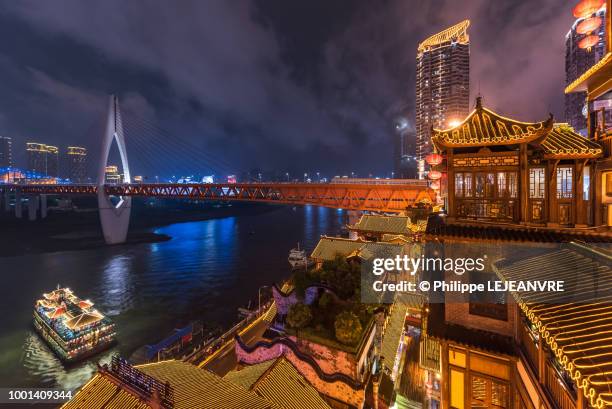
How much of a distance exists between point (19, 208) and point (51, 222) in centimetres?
786

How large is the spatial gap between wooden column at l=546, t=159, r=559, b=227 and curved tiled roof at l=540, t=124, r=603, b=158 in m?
0.29

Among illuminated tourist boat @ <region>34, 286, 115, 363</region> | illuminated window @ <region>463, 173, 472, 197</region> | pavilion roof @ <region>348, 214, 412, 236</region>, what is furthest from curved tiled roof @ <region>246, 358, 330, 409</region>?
illuminated tourist boat @ <region>34, 286, 115, 363</region>

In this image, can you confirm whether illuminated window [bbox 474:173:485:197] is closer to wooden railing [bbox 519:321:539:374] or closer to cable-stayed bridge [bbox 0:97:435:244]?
wooden railing [bbox 519:321:539:374]

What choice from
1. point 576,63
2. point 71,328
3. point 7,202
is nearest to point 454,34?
point 576,63

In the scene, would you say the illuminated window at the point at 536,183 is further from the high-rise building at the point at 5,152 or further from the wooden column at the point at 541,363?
the high-rise building at the point at 5,152

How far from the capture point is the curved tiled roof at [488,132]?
6984mm

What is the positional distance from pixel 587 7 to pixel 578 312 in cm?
931

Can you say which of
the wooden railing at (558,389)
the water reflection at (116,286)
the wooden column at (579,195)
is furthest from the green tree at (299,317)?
the water reflection at (116,286)

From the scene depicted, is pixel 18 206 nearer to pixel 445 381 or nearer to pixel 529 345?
pixel 445 381

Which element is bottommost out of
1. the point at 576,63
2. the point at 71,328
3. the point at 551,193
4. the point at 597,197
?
the point at 71,328

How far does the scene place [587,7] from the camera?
318 inches

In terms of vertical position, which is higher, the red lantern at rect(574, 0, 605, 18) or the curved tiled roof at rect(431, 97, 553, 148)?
the red lantern at rect(574, 0, 605, 18)

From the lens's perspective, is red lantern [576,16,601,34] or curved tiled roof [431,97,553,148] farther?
red lantern [576,16,601,34]

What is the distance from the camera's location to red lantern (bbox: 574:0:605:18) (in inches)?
310
